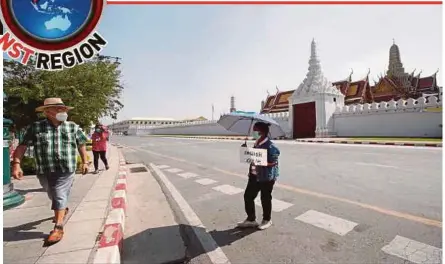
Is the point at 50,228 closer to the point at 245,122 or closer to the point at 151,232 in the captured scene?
the point at 151,232

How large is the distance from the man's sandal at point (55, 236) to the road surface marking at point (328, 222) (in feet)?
10.6

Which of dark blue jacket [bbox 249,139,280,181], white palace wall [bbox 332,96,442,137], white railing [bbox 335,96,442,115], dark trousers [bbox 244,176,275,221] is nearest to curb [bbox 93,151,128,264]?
dark trousers [bbox 244,176,275,221]

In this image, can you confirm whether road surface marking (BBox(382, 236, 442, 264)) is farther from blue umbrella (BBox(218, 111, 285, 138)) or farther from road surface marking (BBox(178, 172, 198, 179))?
road surface marking (BBox(178, 172, 198, 179))

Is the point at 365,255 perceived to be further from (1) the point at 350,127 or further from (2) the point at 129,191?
(1) the point at 350,127

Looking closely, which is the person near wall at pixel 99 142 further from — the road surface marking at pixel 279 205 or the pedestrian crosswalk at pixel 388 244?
the road surface marking at pixel 279 205

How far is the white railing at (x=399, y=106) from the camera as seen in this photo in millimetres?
24297

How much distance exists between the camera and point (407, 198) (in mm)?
5203

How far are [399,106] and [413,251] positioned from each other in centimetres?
2718

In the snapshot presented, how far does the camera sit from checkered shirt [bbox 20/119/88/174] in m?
3.64

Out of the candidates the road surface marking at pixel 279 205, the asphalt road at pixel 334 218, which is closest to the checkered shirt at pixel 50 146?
the asphalt road at pixel 334 218

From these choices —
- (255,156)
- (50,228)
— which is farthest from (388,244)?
(50,228)

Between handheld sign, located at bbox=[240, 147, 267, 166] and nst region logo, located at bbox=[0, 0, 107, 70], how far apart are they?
245 centimetres

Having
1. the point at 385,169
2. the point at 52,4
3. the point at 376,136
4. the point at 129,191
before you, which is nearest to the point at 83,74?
the point at 129,191

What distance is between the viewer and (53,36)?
3812mm
